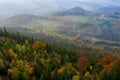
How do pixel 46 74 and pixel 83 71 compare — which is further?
pixel 83 71

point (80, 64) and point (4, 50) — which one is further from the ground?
point (4, 50)

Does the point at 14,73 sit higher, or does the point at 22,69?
the point at 14,73

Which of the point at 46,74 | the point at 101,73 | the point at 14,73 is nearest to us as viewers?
the point at 14,73

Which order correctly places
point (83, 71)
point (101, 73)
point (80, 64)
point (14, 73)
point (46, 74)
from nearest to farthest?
1. point (14, 73)
2. point (46, 74)
3. point (101, 73)
4. point (83, 71)
5. point (80, 64)

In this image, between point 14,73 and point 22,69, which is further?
point 22,69

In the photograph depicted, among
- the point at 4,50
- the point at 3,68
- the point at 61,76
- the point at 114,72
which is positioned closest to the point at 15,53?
the point at 4,50

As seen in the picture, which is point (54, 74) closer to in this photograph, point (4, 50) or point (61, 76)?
point (61, 76)

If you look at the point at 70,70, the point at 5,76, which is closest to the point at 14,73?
the point at 5,76

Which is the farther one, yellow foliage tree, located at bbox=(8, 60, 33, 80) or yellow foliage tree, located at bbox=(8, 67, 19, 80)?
yellow foliage tree, located at bbox=(8, 60, 33, 80)

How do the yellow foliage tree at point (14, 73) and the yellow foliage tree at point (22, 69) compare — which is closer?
the yellow foliage tree at point (14, 73)

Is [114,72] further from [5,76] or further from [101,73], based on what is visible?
[5,76]
